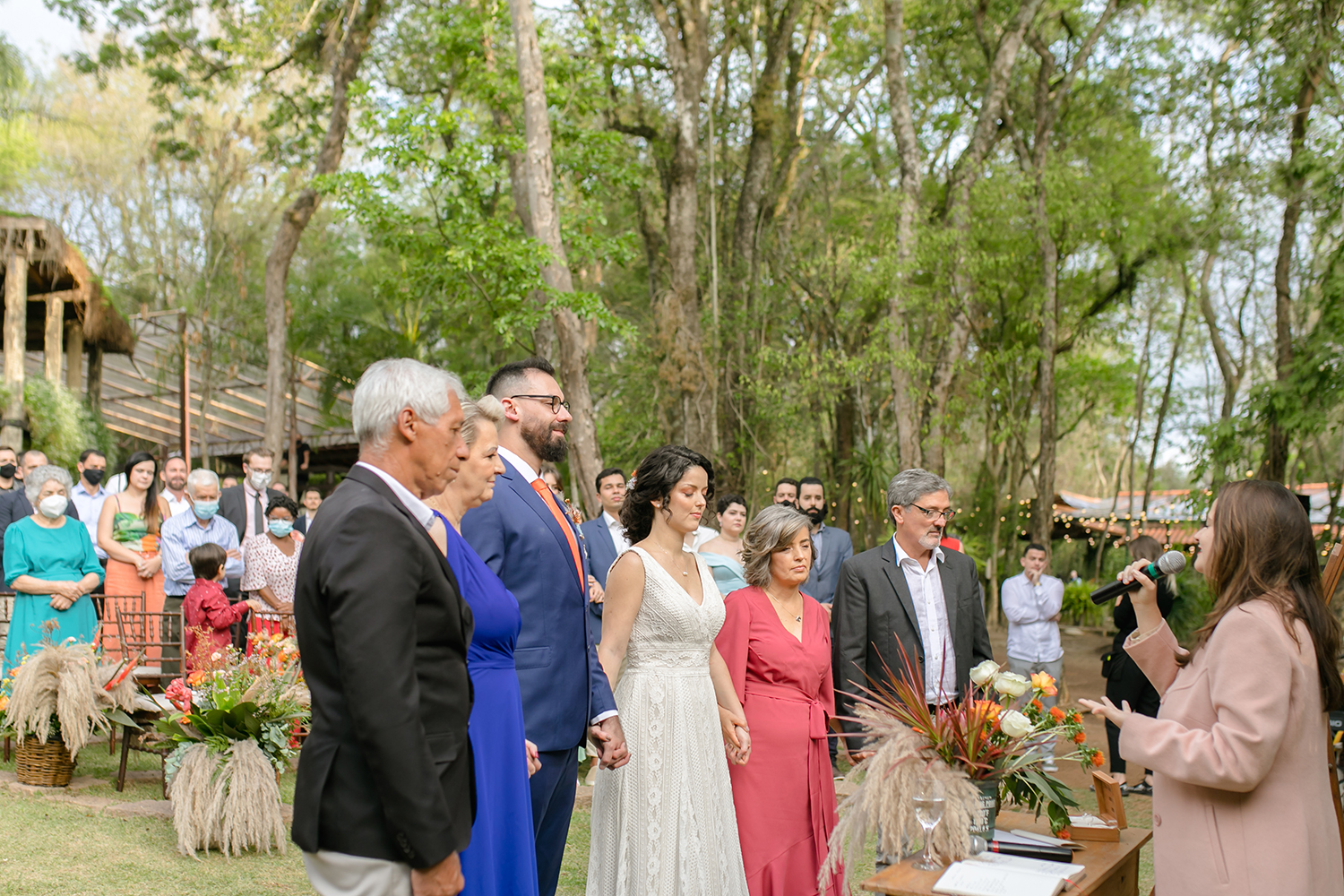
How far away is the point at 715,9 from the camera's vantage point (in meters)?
17.6

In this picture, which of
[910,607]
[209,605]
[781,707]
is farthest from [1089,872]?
[209,605]

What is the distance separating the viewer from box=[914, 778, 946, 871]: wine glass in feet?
9.76

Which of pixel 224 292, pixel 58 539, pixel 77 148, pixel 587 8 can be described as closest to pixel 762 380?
pixel 587 8

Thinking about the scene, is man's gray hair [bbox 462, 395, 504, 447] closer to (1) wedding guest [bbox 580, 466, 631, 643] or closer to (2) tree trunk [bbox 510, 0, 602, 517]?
(1) wedding guest [bbox 580, 466, 631, 643]

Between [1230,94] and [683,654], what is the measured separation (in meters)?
14.6

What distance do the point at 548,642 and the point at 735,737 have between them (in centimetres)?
117

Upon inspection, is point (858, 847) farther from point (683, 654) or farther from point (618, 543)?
point (618, 543)

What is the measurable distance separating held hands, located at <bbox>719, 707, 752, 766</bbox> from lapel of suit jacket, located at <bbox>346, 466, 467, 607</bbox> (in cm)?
206

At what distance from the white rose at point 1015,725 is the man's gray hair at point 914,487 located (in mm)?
1476

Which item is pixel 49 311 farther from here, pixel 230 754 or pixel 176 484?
pixel 230 754

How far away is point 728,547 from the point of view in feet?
24.6

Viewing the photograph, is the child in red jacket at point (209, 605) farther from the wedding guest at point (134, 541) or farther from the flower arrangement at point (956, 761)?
the flower arrangement at point (956, 761)

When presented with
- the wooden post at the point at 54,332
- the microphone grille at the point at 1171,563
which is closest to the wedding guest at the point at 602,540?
the microphone grille at the point at 1171,563

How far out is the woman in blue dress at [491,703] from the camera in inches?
104
